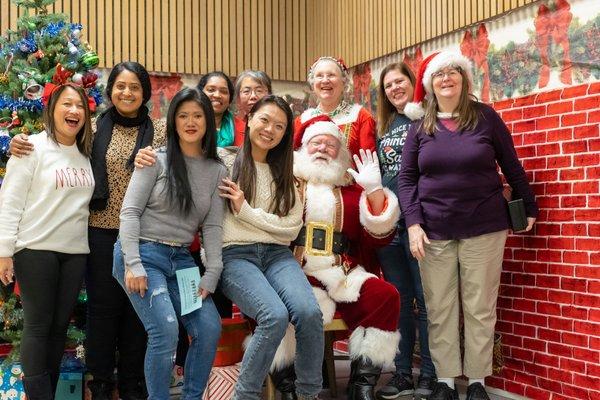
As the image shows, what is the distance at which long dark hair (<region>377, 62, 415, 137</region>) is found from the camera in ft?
12.5

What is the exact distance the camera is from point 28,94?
350 centimetres

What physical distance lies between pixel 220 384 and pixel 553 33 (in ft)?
8.11

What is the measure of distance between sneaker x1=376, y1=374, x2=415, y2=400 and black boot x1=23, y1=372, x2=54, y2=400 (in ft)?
5.70

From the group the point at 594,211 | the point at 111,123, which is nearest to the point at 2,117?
the point at 111,123

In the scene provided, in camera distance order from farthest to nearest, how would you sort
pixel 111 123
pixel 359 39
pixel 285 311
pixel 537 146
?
pixel 359 39 < pixel 537 146 < pixel 111 123 < pixel 285 311

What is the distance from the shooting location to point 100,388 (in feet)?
10.4

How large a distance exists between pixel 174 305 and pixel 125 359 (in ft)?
2.02

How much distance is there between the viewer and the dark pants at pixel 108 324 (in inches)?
121

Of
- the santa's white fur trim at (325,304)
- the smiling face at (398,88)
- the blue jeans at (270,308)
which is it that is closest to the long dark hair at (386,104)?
the smiling face at (398,88)

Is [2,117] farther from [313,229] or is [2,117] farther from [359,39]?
[359,39]

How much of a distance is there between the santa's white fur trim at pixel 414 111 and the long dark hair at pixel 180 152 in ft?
3.90

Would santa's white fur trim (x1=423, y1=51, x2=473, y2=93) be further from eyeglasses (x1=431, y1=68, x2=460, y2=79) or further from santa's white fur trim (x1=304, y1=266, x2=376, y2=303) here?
santa's white fur trim (x1=304, y1=266, x2=376, y2=303)

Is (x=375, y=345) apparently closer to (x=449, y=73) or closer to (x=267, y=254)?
(x=267, y=254)

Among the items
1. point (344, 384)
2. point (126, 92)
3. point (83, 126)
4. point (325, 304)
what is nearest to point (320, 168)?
point (325, 304)
